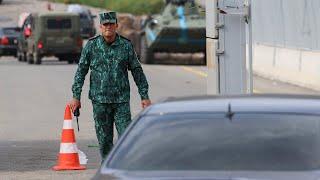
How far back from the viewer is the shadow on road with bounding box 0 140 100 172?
13875 mm

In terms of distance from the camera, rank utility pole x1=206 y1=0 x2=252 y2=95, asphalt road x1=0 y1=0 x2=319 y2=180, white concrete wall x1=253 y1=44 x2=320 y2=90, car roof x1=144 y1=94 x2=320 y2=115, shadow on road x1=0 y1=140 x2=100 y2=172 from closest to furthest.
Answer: car roof x1=144 y1=94 x2=320 y2=115 → shadow on road x1=0 y1=140 x2=100 y2=172 → asphalt road x1=0 y1=0 x2=319 y2=180 → utility pole x1=206 y1=0 x2=252 y2=95 → white concrete wall x1=253 y1=44 x2=320 y2=90

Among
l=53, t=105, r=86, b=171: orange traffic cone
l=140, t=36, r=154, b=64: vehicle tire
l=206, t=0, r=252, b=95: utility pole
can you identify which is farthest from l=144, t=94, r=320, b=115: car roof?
l=140, t=36, r=154, b=64: vehicle tire

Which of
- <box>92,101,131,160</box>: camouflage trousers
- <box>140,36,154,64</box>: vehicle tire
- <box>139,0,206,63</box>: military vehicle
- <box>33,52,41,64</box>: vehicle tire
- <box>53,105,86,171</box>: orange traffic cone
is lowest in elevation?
<box>33,52,41,64</box>: vehicle tire

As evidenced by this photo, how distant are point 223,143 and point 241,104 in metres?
0.40

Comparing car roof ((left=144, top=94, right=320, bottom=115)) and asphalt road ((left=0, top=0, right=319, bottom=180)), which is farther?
asphalt road ((left=0, top=0, right=319, bottom=180))

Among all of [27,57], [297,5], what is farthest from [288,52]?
[27,57]

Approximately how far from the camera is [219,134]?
663 cm

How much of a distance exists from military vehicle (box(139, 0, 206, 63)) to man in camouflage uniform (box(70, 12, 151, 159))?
90.1 ft

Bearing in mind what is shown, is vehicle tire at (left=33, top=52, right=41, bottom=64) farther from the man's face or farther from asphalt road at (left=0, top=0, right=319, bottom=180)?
Answer: the man's face

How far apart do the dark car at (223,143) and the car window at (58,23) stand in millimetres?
36225

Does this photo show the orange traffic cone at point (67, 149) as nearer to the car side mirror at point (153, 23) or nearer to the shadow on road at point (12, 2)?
the car side mirror at point (153, 23)

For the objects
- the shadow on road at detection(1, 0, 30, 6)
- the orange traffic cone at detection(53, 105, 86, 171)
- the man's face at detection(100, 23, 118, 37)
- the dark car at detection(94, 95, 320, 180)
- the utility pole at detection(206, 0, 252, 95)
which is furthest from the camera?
the shadow on road at detection(1, 0, 30, 6)

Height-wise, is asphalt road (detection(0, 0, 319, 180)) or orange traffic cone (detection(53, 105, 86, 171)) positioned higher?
orange traffic cone (detection(53, 105, 86, 171))

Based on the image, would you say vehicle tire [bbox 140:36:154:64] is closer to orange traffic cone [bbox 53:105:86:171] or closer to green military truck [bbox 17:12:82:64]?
green military truck [bbox 17:12:82:64]
